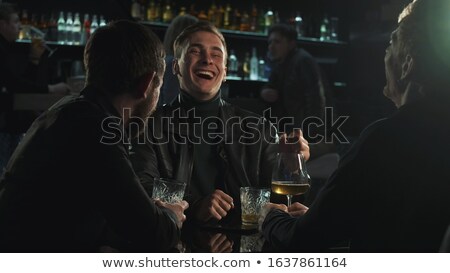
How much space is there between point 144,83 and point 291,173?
446mm

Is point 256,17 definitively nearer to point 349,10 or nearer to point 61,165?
point 349,10

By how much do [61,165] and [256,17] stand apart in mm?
5383

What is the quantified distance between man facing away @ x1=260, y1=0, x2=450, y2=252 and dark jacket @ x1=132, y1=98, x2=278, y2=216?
2.74ft

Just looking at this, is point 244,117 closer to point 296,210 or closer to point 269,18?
point 296,210

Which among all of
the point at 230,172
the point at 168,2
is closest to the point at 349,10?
the point at 168,2

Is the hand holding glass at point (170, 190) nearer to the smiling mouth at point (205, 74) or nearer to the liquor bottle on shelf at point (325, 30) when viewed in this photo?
the smiling mouth at point (205, 74)

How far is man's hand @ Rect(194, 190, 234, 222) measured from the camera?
1719mm

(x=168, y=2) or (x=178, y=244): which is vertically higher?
(x=168, y=2)

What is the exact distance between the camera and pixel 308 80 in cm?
486

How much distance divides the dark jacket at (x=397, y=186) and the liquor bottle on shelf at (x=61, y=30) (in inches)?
179

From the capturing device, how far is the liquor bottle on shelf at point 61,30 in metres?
5.36

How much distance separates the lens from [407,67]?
4.11 ft

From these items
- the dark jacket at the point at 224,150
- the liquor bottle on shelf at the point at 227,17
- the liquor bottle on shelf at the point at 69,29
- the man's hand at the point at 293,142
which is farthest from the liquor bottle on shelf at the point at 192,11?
the man's hand at the point at 293,142
